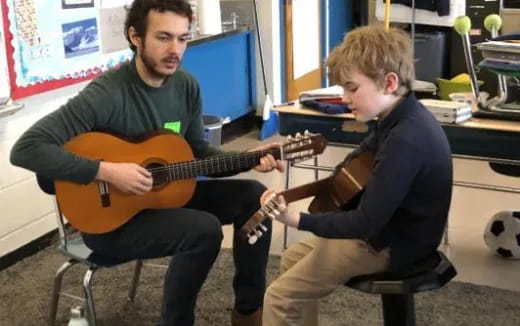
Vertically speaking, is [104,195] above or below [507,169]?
above

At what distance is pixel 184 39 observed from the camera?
225 centimetres

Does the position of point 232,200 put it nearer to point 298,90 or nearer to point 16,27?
point 16,27

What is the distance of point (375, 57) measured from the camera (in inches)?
70.2

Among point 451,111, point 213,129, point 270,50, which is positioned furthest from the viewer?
point 270,50

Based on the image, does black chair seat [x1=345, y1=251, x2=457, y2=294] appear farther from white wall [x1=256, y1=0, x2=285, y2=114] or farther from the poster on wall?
white wall [x1=256, y1=0, x2=285, y2=114]

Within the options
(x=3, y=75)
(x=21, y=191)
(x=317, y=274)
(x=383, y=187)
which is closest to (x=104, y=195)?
(x=317, y=274)

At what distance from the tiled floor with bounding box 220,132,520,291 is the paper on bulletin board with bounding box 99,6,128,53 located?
0.96 meters

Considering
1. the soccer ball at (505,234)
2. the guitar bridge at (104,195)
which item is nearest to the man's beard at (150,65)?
the guitar bridge at (104,195)

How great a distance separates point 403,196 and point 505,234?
4.58 feet

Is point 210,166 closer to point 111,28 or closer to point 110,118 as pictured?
point 110,118

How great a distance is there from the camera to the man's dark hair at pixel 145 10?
222 centimetres

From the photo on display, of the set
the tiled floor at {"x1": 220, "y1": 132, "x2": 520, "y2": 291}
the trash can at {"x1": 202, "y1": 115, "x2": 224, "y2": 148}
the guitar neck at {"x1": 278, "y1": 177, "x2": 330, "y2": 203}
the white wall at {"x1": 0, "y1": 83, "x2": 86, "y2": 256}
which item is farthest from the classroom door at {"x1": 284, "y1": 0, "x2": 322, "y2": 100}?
the guitar neck at {"x1": 278, "y1": 177, "x2": 330, "y2": 203}

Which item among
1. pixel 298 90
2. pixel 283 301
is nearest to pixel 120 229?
pixel 283 301

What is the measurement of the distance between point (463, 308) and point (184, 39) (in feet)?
4.31
